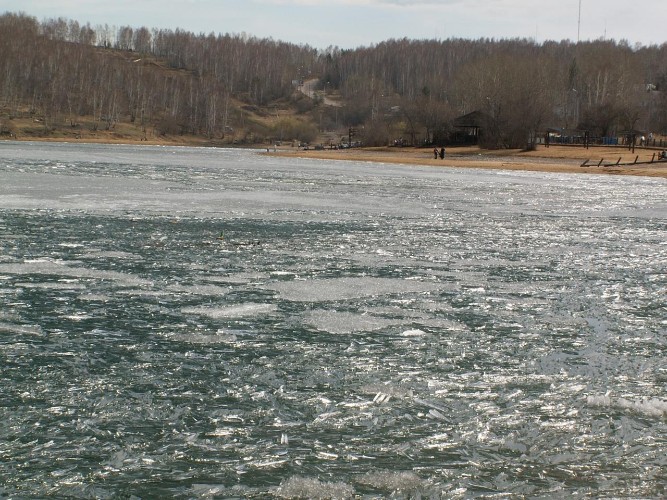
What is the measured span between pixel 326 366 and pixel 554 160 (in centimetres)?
6973

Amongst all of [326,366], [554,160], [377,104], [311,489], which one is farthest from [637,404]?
[377,104]

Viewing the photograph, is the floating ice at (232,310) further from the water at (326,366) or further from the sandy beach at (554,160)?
the sandy beach at (554,160)

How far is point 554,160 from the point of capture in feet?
241

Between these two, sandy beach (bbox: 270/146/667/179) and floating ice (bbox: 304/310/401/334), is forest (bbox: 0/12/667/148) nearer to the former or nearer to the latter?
sandy beach (bbox: 270/146/667/179)

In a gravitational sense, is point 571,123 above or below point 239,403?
above

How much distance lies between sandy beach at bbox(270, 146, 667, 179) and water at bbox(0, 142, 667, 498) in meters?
45.9

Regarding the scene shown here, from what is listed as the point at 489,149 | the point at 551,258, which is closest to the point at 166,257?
the point at 551,258

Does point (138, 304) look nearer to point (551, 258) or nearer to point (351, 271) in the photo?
point (351, 271)

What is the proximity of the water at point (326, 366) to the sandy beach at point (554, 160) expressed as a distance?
151 feet

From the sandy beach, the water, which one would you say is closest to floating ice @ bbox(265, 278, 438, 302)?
the water

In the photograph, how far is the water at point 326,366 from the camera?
205 inches

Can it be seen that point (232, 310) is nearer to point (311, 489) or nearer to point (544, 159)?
point (311, 489)

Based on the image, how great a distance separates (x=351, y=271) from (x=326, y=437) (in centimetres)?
691

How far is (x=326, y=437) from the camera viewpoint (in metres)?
5.77
